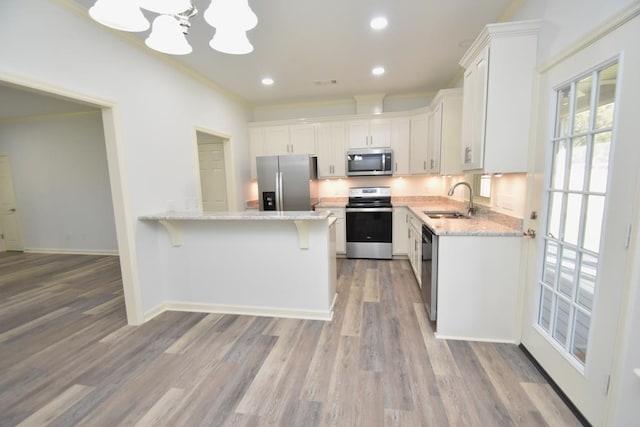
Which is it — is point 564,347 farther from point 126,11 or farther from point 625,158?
point 126,11

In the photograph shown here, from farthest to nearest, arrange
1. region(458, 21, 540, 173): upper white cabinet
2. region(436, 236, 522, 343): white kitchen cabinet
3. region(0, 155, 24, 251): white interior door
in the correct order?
1. region(0, 155, 24, 251): white interior door
2. region(436, 236, 522, 343): white kitchen cabinet
3. region(458, 21, 540, 173): upper white cabinet

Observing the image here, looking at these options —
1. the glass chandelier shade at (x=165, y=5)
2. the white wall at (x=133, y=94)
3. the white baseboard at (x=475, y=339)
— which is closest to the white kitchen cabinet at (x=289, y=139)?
the white wall at (x=133, y=94)

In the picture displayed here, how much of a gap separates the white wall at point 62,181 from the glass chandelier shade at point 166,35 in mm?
4529

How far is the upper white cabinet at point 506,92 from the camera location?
1925mm

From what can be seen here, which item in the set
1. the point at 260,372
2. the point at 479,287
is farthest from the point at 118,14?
the point at 479,287

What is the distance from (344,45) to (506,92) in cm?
163

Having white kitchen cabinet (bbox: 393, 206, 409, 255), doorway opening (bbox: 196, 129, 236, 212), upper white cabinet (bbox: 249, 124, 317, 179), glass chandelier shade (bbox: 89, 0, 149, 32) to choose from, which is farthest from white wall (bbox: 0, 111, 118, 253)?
white kitchen cabinet (bbox: 393, 206, 409, 255)

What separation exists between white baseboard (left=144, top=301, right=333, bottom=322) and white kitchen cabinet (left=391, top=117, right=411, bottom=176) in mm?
2776

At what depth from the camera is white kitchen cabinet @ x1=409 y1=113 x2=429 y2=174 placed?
418cm

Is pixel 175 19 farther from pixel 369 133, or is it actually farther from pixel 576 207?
pixel 369 133

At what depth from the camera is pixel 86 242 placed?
518cm

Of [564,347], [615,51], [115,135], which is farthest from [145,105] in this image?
[564,347]

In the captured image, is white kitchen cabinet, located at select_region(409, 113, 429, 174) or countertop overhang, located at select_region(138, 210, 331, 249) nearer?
countertop overhang, located at select_region(138, 210, 331, 249)

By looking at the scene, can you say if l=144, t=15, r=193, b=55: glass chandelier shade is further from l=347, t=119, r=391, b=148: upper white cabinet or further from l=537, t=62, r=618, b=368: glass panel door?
l=347, t=119, r=391, b=148: upper white cabinet
